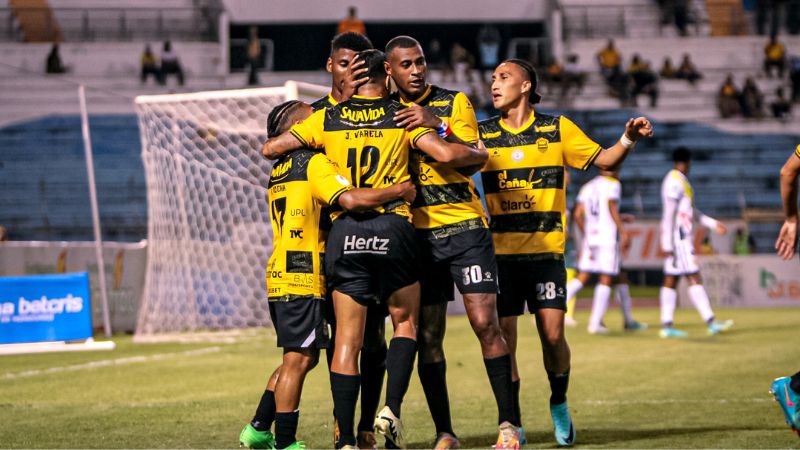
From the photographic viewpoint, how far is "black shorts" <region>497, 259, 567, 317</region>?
686cm

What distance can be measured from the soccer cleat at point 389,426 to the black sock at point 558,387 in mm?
1310

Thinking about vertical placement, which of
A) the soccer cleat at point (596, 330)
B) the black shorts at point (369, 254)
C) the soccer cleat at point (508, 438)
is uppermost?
the black shorts at point (369, 254)

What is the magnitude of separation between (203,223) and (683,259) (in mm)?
6717

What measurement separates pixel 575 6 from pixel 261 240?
76.1 ft

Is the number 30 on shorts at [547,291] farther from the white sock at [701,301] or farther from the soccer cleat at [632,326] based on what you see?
the soccer cleat at [632,326]

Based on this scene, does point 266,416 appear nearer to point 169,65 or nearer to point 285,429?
point 285,429

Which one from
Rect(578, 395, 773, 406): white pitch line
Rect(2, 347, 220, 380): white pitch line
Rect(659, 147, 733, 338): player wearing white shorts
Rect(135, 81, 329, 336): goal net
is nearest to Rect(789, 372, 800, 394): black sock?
Rect(578, 395, 773, 406): white pitch line

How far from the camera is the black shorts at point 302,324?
6.05m

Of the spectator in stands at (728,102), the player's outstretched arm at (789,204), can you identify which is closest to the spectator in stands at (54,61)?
the spectator in stands at (728,102)

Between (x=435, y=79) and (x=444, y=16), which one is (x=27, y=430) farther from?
(x=444, y=16)

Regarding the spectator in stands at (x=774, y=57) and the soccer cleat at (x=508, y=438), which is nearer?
the soccer cleat at (x=508, y=438)

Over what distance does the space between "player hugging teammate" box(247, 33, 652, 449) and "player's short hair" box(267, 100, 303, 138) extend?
1 cm

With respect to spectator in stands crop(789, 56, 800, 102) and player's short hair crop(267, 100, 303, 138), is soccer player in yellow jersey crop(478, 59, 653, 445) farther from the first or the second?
spectator in stands crop(789, 56, 800, 102)

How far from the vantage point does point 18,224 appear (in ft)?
83.1
